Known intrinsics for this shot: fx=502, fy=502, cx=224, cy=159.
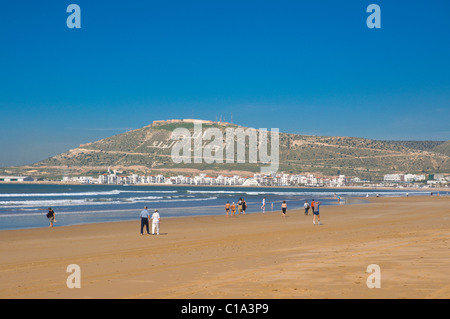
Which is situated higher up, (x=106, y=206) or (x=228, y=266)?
(x=228, y=266)

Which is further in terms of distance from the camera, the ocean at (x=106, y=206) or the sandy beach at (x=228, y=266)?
the ocean at (x=106, y=206)

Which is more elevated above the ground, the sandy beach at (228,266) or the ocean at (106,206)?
the sandy beach at (228,266)

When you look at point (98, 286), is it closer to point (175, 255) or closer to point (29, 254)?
point (175, 255)

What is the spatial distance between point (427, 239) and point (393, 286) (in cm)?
1008

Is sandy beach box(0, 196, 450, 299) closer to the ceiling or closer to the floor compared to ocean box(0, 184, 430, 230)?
closer to the ceiling

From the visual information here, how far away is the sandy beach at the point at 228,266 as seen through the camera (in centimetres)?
993

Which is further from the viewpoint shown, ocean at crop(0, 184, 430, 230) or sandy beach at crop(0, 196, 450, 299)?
ocean at crop(0, 184, 430, 230)

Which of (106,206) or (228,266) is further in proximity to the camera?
(106,206)

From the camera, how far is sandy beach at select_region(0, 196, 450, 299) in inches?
391

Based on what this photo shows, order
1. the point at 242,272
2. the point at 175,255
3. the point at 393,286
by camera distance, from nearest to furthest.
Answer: the point at 393,286 < the point at 242,272 < the point at 175,255

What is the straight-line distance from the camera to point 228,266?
44.0ft

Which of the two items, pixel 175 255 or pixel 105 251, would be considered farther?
pixel 105 251
